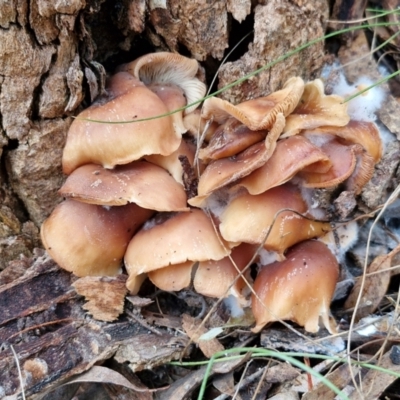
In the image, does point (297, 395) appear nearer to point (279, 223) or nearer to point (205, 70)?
point (279, 223)

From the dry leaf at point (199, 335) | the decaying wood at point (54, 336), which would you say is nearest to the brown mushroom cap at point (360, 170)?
the dry leaf at point (199, 335)

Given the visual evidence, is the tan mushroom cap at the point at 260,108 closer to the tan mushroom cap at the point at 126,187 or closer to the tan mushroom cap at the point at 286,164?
the tan mushroom cap at the point at 286,164

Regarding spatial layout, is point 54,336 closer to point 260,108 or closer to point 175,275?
point 175,275

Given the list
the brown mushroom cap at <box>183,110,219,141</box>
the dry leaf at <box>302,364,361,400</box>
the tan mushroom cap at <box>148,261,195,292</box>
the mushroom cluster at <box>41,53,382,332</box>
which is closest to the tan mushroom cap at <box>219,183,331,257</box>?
the mushroom cluster at <box>41,53,382,332</box>

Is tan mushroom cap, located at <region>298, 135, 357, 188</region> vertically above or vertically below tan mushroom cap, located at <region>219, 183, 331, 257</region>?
above

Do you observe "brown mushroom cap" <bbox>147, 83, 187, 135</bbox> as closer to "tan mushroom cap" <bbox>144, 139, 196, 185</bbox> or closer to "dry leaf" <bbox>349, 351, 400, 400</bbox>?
"tan mushroom cap" <bbox>144, 139, 196, 185</bbox>
